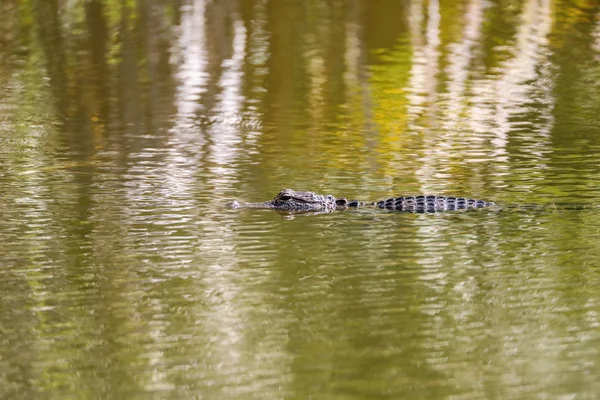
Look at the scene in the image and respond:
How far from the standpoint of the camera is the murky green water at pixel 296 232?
7.65m

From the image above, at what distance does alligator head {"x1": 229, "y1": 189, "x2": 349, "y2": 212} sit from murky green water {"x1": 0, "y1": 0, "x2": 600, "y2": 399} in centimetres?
28

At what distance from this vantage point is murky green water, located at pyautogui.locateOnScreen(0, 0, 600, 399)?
301 inches

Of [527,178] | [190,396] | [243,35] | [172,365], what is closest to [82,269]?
[172,365]

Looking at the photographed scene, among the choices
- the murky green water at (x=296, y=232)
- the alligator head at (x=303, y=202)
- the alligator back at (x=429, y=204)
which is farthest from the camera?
the alligator head at (x=303, y=202)

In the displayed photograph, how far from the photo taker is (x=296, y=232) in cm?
1202

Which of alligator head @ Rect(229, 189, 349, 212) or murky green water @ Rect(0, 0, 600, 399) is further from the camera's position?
alligator head @ Rect(229, 189, 349, 212)

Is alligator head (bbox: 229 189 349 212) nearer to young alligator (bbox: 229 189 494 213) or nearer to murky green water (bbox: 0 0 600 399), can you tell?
young alligator (bbox: 229 189 494 213)

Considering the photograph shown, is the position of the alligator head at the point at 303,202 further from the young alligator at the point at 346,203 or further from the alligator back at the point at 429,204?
the alligator back at the point at 429,204

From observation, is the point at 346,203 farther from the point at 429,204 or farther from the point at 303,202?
the point at 429,204

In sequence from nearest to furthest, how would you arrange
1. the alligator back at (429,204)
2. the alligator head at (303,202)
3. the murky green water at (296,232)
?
the murky green water at (296,232) → the alligator back at (429,204) → the alligator head at (303,202)

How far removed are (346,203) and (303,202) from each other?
46cm

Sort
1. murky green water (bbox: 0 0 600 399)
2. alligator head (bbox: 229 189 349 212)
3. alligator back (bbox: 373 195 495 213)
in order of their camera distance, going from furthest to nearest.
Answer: alligator head (bbox: 229 189 349 212) < alligator back (bbox: 373 195 495 213) < murky green water (bbox: 0 0 600 399)

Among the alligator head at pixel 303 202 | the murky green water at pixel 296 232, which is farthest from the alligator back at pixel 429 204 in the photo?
the alligator head at pixel 303 202

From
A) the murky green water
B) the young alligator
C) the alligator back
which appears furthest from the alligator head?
the alligator back
